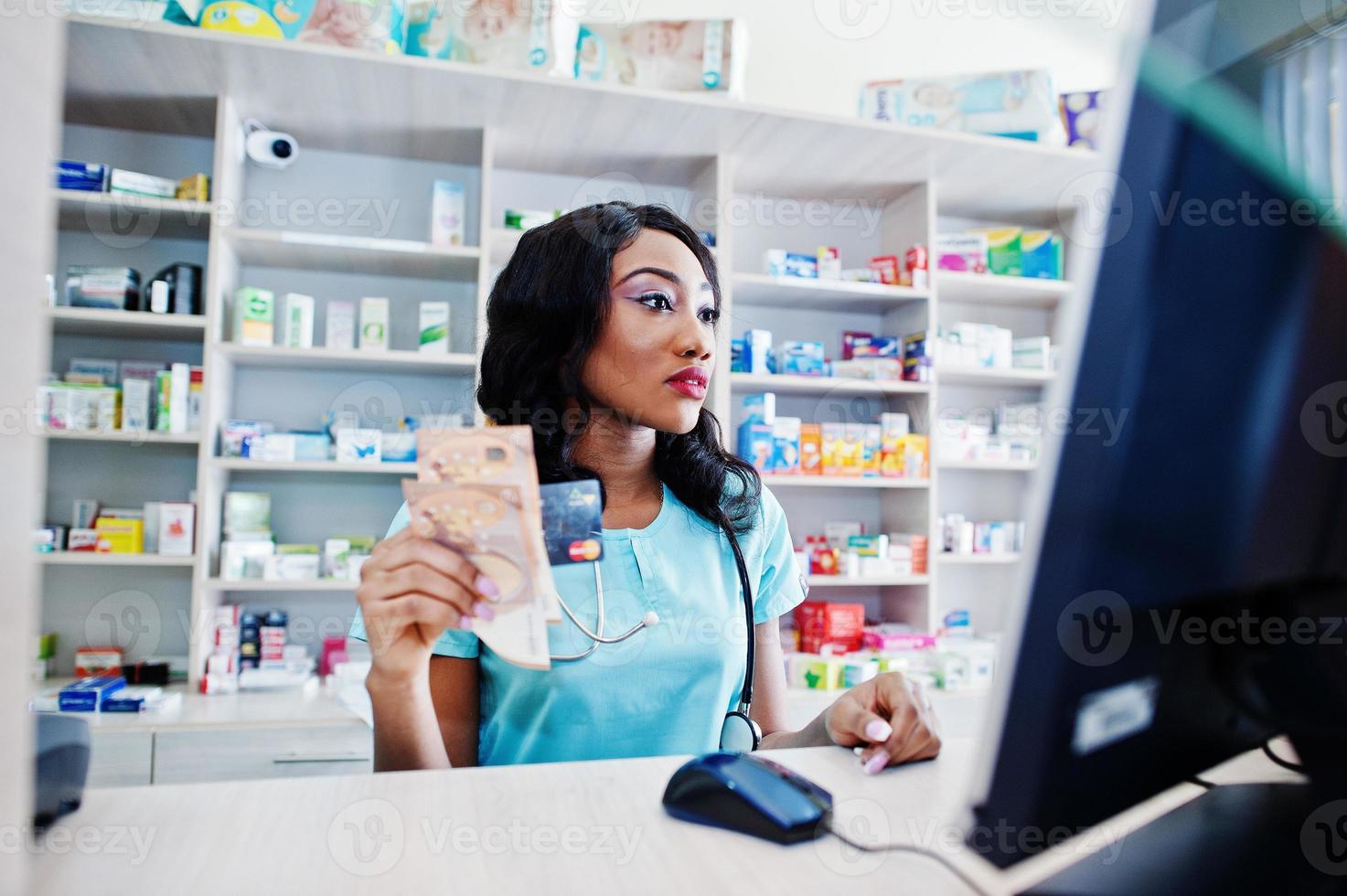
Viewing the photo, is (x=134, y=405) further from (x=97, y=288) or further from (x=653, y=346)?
(x=653, y=346)

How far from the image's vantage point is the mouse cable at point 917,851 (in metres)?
0.54

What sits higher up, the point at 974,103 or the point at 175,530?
the point at 974,103

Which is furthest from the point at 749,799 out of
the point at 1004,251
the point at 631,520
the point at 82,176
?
the point at 1004,251

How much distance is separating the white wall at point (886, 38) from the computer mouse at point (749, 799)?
10.3ft

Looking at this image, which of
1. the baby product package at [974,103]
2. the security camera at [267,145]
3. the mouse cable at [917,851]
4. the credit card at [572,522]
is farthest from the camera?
the baby product package at [974,103]

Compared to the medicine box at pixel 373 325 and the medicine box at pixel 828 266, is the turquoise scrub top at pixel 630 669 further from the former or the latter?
the medicine box at pixel 828 266

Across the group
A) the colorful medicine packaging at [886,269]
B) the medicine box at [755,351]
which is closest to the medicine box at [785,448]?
the medicine box at [755,351]

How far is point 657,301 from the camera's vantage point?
1.34 m

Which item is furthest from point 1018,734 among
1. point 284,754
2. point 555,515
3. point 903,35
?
point 903,35

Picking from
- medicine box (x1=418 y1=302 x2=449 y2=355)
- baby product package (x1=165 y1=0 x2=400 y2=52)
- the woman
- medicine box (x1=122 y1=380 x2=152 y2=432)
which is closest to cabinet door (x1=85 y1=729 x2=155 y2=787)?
medicine box (x1=122 y1=380 x2=152 y2=432)

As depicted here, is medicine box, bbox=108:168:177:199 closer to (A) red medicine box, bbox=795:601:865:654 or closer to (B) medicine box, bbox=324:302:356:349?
(B) medicine box, bbox=324:302:356:349

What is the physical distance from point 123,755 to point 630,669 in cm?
191

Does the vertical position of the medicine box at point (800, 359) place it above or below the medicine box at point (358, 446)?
above

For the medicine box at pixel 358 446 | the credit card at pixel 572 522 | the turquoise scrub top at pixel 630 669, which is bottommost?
the turquoise scrub top at pixel 630 669
